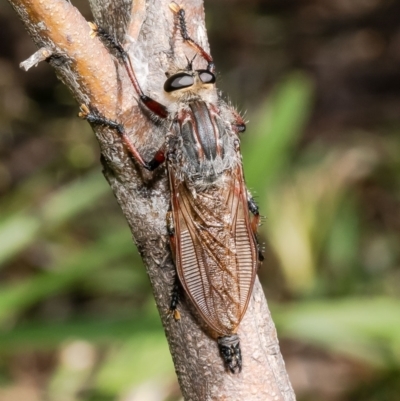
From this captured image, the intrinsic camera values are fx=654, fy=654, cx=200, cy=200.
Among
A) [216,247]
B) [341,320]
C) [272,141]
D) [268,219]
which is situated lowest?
[268,219]

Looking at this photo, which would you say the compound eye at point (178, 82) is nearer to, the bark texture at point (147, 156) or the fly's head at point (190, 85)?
the fly's head at point (190, 85)

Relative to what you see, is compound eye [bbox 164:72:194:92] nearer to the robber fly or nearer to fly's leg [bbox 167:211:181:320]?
the robber fly

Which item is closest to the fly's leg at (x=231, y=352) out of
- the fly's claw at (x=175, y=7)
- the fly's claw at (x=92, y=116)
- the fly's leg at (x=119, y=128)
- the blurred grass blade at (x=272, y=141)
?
the fly's leg at (x=119, y=128)

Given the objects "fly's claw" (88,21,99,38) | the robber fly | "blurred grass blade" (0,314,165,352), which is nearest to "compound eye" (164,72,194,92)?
the robber fly

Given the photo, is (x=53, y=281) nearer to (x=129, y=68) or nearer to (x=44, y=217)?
(x=44, y=217)

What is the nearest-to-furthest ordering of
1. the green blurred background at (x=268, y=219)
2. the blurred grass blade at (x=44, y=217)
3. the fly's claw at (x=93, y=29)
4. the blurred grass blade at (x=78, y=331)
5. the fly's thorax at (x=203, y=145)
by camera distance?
the fly's claw at (x=93, y=29)
the fly's thorax at (x=203, y=145)
the blurred grass blade at (x=78, y=331)
the green blurred background at (x=268, y=219)
the blurred grass blade at (x=44, y=217)

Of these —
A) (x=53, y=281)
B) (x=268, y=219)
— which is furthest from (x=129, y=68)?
(x=268, y=219)
